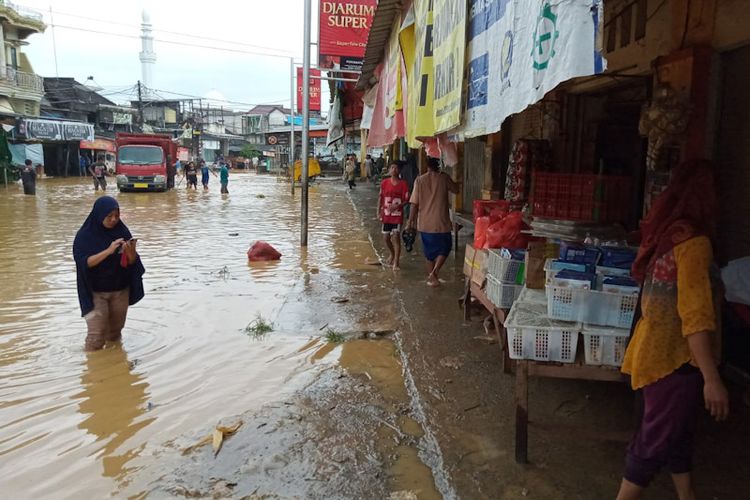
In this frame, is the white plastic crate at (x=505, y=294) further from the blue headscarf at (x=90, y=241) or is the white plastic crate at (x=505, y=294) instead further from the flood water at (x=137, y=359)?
the blue headscarf at (x=90, y=241)

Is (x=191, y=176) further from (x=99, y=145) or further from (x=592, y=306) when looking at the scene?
(x=592, y=306)

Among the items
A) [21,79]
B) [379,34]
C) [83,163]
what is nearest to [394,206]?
[379,34]

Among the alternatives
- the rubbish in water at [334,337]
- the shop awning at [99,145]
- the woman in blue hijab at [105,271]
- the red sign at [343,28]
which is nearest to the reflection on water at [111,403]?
the woman in blue hijab at [105,271]

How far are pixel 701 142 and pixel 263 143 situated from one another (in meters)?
74.0

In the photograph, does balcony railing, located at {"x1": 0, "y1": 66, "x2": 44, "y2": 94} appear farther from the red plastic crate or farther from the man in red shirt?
the red plastic crate

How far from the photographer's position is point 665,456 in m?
2.35

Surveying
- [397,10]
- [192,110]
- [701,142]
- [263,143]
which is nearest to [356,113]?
[397,10]

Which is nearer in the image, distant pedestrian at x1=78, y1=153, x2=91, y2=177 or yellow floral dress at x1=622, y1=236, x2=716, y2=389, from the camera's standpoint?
yellow floral dress at x1=622, y1=236, x2=716, y2=389

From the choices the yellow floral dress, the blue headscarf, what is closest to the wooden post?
the yellow floral dress

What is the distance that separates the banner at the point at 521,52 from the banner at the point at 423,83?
4.02ft

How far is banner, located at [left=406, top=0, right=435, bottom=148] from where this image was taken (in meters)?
5.76

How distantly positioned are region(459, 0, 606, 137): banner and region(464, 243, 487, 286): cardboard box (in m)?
1.12

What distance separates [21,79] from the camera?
3531 centimetres

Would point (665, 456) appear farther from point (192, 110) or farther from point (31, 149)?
point (192, 110)
